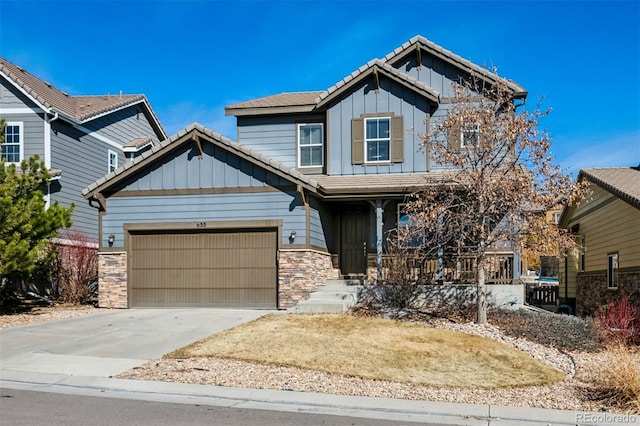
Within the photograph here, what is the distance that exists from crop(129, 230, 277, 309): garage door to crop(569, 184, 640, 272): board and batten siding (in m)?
Answer: 9.82

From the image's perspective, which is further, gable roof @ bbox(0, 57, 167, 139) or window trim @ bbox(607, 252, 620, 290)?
gable roof @ bbox(0, 57, 167, 139)

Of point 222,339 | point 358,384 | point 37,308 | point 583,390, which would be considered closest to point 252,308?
point 222,339

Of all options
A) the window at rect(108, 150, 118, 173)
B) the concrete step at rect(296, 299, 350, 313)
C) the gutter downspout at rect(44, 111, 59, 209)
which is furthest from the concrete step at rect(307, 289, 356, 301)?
the window at rect(108, 150, 118, 173)

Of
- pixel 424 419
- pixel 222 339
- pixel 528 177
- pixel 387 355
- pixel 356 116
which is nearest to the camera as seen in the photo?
pixel 424 419

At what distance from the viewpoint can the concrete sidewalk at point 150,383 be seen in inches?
316

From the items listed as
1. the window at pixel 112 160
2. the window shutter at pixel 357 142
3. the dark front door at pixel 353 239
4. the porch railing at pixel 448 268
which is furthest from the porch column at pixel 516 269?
the window at pixel 112 160

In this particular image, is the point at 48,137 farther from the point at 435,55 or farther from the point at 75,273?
the point at 435,55

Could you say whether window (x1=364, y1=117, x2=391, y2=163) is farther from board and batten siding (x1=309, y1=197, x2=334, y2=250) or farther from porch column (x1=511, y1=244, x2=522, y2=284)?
porch column (x1=511, y1=244, x2=522, y2=284)

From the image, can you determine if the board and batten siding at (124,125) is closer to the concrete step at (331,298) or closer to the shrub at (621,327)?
the concrete step at (331,298)

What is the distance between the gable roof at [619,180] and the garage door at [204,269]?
9.60 meters

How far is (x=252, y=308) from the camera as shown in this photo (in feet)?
57.9

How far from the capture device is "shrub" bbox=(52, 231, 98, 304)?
19.6m

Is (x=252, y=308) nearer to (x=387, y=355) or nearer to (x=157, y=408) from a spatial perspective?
(x=387, y=355)

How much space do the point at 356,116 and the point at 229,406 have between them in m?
13.3
